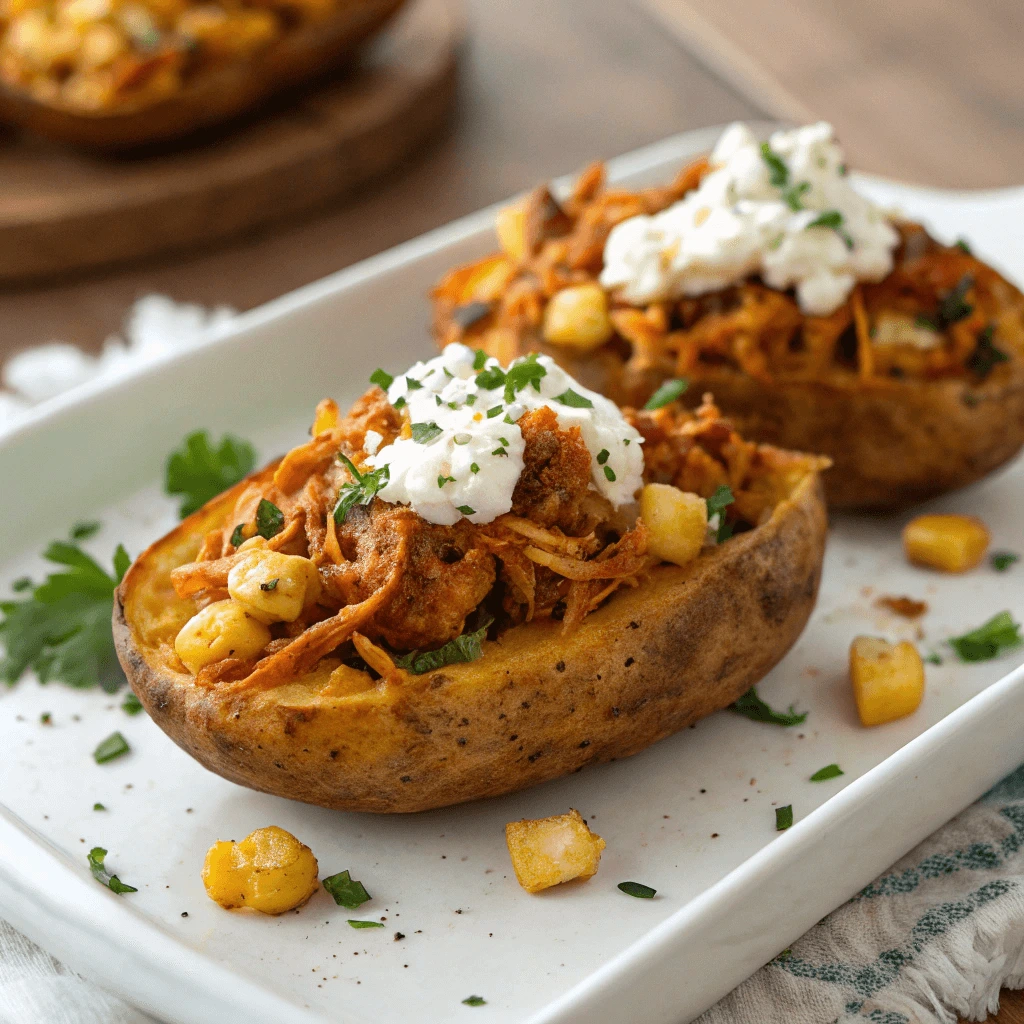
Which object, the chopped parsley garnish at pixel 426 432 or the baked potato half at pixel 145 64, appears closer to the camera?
the chopped parsley garnish at pixel 426 432

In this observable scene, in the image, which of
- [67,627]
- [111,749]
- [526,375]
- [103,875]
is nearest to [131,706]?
[111,749]

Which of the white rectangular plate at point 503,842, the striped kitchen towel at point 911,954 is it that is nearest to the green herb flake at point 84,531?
the white rectangular plate at point 503,842

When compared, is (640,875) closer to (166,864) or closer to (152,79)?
(166,864)

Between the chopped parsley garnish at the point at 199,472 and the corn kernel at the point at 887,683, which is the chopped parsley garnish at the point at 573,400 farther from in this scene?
the chopped parsley garnish at the point at 199,472

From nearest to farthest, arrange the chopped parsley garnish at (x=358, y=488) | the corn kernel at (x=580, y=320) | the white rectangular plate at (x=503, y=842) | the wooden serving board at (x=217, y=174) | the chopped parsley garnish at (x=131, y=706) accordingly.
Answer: the white rectangular plate at (x=503, y=842) → the chopped parsley garnish at (x=358, y=488) → the chopped parsley garnish at (x=131, y=706) → the corn kernel at (x=580, y=320) → the wooden serving board at (x=217, y=174)

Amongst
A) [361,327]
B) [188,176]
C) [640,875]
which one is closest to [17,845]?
[640,875]

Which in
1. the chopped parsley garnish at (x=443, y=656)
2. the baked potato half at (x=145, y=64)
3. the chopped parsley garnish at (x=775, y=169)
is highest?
the chopped parsley garnish at (x=775, y=169)

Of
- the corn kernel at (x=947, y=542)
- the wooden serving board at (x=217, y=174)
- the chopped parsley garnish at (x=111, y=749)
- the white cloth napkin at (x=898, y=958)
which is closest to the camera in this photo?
the white cloth napkin at (x=898, y=958)
